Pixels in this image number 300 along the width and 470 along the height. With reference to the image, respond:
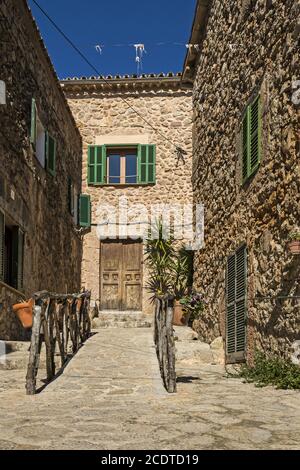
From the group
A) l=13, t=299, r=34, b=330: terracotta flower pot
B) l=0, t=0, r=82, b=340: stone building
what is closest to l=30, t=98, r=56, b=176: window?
l=0, t=0, r=82, b=340: stone building

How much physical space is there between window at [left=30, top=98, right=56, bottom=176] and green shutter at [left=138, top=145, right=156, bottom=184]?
3.84 meters

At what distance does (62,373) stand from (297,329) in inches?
109

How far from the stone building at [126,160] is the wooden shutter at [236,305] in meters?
6.92

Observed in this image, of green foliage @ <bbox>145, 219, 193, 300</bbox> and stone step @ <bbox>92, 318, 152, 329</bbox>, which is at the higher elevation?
green foliage @ <bbox>145, 219, 193, 300</bbox>

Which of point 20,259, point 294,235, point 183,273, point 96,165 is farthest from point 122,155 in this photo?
point 294,235

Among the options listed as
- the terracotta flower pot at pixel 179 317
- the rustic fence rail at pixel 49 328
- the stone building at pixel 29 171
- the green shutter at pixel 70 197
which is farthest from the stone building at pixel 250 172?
the green shutter at pixel 70 197

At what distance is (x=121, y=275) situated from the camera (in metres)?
15.2

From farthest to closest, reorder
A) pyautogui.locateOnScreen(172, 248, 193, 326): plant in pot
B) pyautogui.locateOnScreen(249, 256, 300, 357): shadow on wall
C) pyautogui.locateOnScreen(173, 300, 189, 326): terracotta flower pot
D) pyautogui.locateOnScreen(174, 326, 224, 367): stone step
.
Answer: pyautogui.locateOnScreen(172, 248, 193, 326): plant in pot
pyautogui.locateOnScreen(173, 300, 189, 326): terracotta flower pot
pyautogui.locateOnScreen(174, 326, 224, 367): stone step
pyautogui.locateOnScreen(249, 256, 300, 357): shadow on wall

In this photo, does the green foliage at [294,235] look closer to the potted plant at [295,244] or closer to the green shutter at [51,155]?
the potted plant at [295,244]

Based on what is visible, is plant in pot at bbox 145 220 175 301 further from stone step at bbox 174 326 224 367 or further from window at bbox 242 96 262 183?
→ window at bbox 242 96 262 183

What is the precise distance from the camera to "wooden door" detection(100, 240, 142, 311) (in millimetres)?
15008

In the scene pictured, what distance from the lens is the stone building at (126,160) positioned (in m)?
15.1

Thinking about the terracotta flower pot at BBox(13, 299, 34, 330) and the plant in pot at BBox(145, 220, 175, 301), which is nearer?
the terracotta flower pot at BBox(13, 299, 34, 330)

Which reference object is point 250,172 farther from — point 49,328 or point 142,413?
point 142,413
